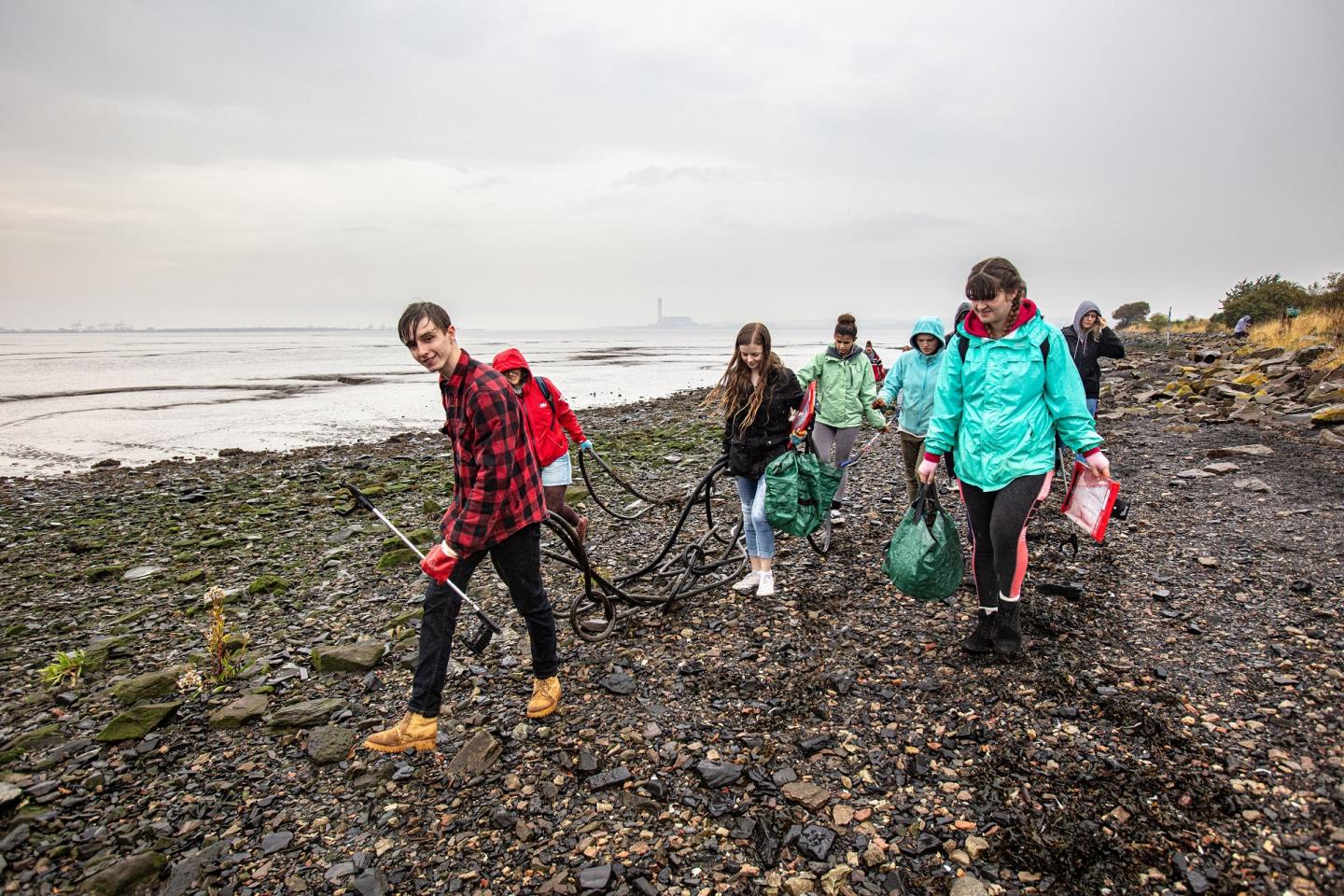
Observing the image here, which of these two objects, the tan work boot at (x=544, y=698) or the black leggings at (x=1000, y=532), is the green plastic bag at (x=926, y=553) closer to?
the black leggings at (x=1000, y=532)

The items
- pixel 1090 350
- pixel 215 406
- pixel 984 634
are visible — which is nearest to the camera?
pixel 984 634

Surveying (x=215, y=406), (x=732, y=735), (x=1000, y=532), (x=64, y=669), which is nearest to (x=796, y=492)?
(x=1000, y=532)

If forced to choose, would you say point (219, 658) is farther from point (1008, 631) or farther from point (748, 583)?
point (1008, 631)

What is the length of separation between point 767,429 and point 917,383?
2487mm

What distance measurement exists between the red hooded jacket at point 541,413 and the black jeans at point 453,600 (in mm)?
2059

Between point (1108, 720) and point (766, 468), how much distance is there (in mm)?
2810

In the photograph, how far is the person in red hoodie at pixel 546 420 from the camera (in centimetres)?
604

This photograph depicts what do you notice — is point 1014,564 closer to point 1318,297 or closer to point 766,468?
point 766,468

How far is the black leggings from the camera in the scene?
4078 mm

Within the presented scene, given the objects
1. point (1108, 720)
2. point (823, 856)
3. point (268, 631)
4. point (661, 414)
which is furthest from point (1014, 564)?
point (661, 414)

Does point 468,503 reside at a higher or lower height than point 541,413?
lower

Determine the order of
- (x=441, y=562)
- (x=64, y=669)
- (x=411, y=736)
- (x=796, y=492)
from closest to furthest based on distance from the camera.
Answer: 1. (x=441, y=562)
2. (x=411, y=736)
3. (x=64, y=669)
4. (x=796, y=492)

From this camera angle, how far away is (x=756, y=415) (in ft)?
18.4

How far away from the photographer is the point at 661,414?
22.7 metres
